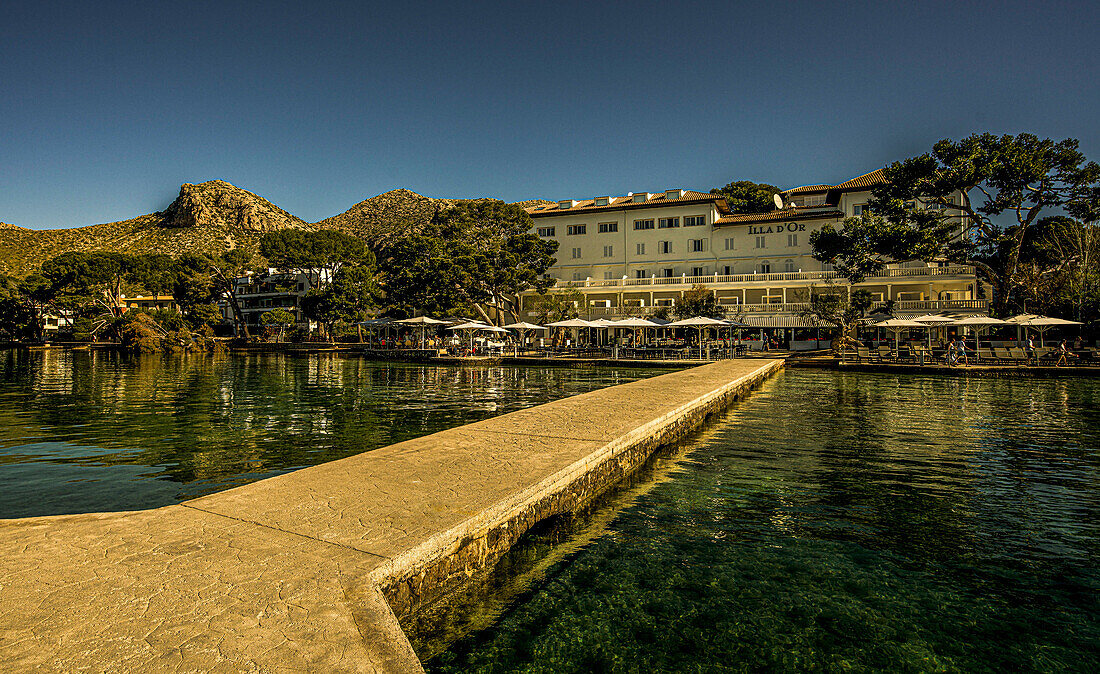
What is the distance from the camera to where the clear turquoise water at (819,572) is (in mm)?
3934

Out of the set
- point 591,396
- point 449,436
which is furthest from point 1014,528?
A: point 591,396

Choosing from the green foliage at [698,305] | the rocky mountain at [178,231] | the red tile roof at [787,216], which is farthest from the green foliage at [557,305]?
the rocky mountain at [178,231]

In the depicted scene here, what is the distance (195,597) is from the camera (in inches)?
127

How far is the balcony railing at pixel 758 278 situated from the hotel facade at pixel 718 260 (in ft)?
0.26

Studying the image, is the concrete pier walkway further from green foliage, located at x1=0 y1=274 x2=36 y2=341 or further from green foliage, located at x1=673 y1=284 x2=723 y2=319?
green foliage, located at x1=0 y1=274 x2=36 y2=341

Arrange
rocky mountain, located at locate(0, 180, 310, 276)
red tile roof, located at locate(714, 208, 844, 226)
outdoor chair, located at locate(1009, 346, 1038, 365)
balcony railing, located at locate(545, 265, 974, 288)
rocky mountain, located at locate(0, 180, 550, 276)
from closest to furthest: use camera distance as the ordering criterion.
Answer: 1. outdoor chair, located at locate(1009, 346, 1038, 365)
2. balcony railing, located at locate(545, 265, 974, 288)
3. red tile roof, located at locate(714, 208, 844, 226)
4. rocky mountain, located at locate(0, 180, 310, 276)
5. rocky mountain, located at locate(0, 180, 550, 276)

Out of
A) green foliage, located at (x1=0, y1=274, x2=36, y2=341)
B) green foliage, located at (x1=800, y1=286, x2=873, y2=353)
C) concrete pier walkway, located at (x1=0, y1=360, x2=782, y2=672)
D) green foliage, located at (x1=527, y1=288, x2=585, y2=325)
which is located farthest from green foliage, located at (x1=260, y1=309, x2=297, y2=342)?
concrete pier walkway, located at (x1=0, y1=360, x2=782, y2=672)

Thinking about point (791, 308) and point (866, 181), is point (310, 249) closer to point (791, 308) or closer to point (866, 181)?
point (791, 308)

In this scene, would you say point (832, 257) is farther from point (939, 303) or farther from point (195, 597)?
point (195, 597)

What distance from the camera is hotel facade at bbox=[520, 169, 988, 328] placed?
144 feet

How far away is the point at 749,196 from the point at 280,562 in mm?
79691

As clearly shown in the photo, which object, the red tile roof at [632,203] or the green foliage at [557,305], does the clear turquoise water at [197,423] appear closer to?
the green foliage at [557,305]

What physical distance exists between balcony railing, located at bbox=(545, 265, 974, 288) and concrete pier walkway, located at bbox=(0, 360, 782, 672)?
145 feet

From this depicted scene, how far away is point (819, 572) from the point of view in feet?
16.9
